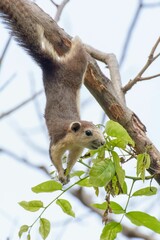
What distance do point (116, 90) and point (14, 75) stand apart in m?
0.53

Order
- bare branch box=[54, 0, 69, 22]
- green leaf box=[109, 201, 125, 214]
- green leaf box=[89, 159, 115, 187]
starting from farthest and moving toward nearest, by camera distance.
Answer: bare branch box=[54, 0, 69, 22] → green leaf box=[109, 201, 125, 214] → green leaf box=[89, 159, 115, 187]

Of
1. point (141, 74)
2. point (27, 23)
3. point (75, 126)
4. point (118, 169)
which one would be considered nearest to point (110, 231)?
point (118, 169)

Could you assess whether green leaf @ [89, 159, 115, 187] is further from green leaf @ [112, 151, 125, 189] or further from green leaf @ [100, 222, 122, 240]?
green leaf @ [100, 222, 122, 240]

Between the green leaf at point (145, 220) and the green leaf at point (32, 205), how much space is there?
267mm

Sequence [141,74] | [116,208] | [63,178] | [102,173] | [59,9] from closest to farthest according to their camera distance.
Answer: [102,173], [116,208], [63,178], [141,74], [59,9]

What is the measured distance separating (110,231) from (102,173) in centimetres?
18

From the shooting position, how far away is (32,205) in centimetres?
148

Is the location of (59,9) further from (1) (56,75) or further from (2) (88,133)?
(2) (88,133)

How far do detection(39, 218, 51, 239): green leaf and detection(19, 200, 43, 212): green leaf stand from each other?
0.04 metres


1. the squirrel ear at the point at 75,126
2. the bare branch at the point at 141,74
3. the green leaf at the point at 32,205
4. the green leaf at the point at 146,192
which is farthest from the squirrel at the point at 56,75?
the green leaf at the point at 146,192

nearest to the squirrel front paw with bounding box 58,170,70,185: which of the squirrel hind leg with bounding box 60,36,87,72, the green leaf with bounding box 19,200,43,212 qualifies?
the green leaf with bounding box 19,200,43,212

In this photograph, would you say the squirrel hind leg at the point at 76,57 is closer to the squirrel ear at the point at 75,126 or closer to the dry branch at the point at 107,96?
the dry branch at the point at 107,96

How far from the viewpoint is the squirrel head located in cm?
197

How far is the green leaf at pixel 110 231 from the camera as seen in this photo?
1.36 meters
